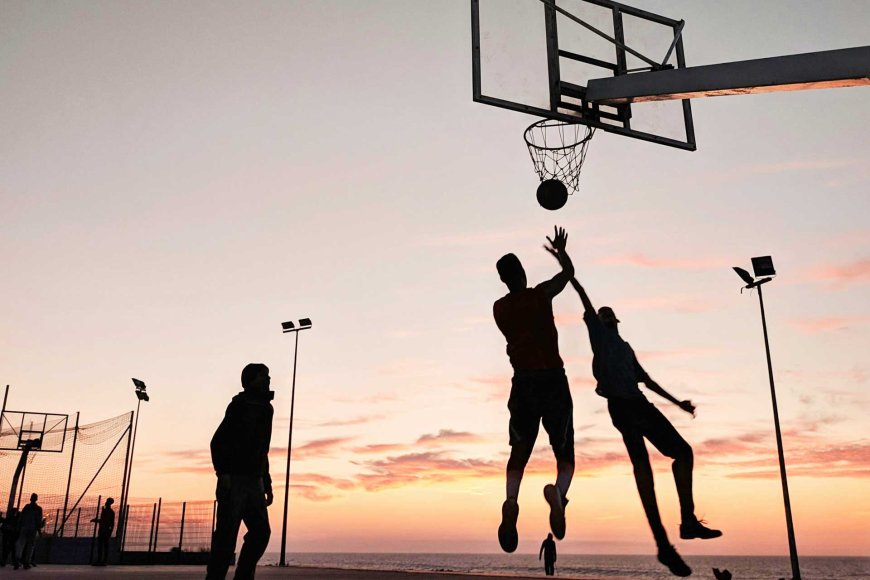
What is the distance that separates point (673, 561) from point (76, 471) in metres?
30.1

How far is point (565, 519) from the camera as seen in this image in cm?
582

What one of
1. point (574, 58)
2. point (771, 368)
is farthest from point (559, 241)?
point (771, 368)

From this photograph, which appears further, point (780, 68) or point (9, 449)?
point (9, 449)

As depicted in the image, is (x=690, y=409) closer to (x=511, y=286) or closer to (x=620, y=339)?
(x=620, y=339)

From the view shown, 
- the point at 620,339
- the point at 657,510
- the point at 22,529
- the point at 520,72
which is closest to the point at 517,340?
the point at 620,339

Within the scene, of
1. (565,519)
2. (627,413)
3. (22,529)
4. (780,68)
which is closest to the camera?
(565,519)

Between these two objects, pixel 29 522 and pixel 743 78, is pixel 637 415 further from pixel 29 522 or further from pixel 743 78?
pixel 29 522

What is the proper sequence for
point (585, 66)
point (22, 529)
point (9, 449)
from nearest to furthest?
1. point (585, 66)
2. point (22, 529)
3. point (9, 449)

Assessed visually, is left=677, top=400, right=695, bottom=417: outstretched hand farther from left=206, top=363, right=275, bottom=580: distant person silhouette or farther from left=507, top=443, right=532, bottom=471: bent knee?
left=206, top=363, right=275, bottom=580: distant person silhouette

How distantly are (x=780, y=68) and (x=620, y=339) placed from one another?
18.4 feet

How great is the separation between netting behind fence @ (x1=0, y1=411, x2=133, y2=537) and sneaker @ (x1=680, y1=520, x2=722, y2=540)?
91.0 feet

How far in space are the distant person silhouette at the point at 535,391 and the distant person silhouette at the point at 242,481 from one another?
7.66 ft

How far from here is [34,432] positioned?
3147cm

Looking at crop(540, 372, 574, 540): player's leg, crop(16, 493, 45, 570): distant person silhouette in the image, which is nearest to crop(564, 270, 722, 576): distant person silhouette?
crop(540, 372, 574, 540): player's leg
